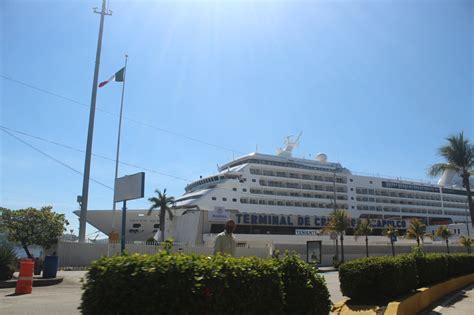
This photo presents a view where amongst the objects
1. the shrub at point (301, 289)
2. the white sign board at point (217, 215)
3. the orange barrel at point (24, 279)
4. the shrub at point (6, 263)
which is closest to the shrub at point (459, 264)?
the shrub at point (301, 289)

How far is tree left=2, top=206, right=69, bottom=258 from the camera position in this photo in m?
27.8

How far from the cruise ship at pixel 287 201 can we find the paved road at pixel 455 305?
101ft

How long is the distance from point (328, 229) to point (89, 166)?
26458mm

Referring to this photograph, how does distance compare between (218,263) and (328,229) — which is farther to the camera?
(328,229)

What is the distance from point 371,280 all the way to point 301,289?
171 inches

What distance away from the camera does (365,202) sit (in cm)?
7256

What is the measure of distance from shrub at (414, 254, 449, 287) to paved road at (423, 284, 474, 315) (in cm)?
66

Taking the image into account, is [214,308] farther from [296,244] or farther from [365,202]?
[365,202]

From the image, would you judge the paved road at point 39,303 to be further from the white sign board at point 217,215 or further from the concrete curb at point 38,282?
the white sign board at point 217,215

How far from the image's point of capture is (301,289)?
5.45 m

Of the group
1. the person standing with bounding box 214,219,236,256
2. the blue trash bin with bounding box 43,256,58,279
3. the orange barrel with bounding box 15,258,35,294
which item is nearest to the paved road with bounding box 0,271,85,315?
the orange barrel with bounding box 15,258,35,294

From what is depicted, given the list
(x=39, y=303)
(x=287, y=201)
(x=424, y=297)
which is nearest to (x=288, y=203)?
(x=287, y=201)

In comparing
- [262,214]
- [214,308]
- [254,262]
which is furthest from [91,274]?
[262,214]

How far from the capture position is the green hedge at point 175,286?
140 inches
